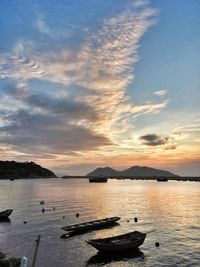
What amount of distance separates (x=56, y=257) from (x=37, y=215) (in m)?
39.0

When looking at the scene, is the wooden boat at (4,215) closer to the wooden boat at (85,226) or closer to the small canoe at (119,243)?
the wooden boat at (85,226)

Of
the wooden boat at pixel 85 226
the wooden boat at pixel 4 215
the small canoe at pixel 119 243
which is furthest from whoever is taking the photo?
the wooden boat at pixel 4 215

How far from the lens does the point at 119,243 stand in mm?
44500

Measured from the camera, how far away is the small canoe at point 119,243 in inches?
1688

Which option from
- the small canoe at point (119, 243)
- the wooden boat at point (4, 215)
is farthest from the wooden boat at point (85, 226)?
the wooden boat at point (4, 215)

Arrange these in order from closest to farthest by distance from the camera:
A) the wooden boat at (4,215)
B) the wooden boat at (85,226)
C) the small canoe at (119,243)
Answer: the small canoe at (119,243)
the wooden boat at (85,226)
the wooden boat at (4,215)

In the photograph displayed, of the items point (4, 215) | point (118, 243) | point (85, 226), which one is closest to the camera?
point (118, 243)

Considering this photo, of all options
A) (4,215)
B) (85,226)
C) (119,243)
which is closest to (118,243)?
(119,243)

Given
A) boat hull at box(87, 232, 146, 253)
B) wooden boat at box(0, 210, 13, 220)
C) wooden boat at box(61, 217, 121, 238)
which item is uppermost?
wooden boat at box(0, 210, 13, 220)

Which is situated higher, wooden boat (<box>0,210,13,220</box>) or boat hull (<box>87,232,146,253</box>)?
wooden boat (<box>0,210,13,220</box>)

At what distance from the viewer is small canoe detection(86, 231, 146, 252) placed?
42.9 m

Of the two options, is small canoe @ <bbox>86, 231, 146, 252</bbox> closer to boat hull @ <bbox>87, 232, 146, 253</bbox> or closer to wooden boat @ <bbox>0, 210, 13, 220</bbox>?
boat hull @ <bbox>87, 232, 146, 253</bbox>

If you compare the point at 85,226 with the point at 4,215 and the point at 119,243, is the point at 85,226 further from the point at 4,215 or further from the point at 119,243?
the point at 4,215

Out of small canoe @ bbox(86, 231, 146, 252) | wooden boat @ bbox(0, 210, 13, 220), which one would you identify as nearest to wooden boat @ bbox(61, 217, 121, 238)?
small canoe @ bbox(86, 231, 146, 252)
